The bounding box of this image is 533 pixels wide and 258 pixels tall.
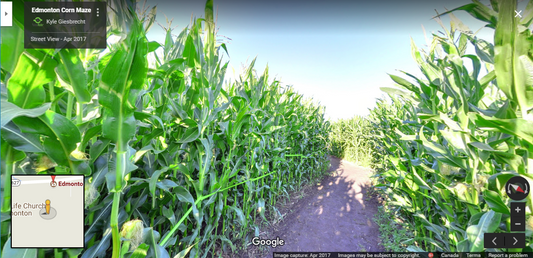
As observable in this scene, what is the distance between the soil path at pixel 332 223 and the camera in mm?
1655

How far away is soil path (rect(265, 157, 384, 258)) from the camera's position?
166 centimetres

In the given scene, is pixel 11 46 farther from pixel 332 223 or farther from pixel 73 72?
pixel 332 223

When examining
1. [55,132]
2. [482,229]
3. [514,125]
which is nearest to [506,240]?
[482,229]

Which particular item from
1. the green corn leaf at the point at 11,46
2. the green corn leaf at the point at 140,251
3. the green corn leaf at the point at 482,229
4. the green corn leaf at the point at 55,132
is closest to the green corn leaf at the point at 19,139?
the green corn leaf at the point at 55,132

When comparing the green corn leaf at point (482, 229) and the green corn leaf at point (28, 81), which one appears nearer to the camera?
the green corn leaf at point (28, 81)

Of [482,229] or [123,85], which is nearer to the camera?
[123,85]

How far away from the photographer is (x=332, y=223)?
2.04 meters

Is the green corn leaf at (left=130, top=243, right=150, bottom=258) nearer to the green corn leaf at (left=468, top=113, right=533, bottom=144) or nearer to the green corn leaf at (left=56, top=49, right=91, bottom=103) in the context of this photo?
the green corn leaf at (left=56, top=49, right=91, bottom=103)

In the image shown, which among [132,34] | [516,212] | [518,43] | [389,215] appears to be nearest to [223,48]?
[132,34]

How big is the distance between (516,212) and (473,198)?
192 mm

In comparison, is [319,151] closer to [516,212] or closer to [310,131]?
[310,131]

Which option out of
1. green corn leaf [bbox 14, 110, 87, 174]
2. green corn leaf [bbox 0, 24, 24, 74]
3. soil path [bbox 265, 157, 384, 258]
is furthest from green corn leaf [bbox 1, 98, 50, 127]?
soil path [bbox 265, 157, 384, 258]

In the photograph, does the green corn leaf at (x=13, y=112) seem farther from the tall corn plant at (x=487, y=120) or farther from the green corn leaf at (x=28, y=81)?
the tall corn plant at (x=487, y=120)

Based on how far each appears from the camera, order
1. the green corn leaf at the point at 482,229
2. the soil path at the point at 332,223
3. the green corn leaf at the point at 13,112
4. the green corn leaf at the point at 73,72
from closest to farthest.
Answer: the green corn leaf at the point at 13,112 < the green corn leaf at the point at 73,72 < the green corn leaf at the point at 482,229 < the soil path at the point at 332,223
